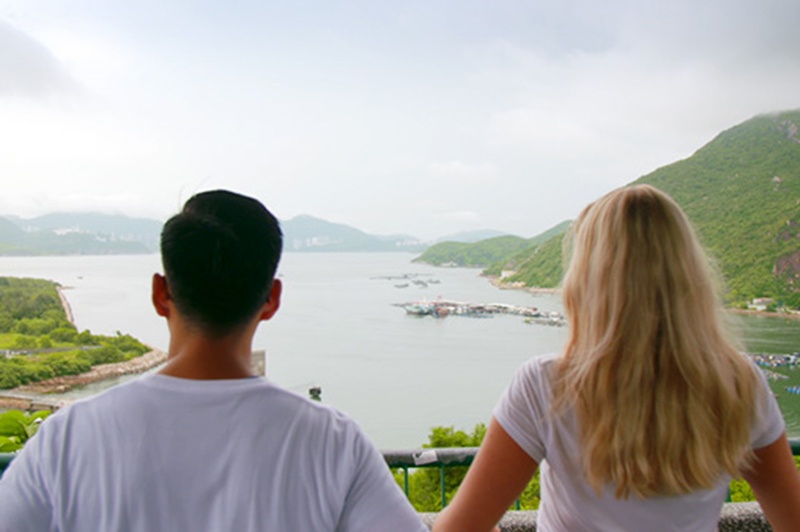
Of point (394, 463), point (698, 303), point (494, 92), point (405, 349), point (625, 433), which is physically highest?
point (494, 92)

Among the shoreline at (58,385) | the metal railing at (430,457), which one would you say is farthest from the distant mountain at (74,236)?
the metal railing at (430,457)

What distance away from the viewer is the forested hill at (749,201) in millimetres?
10240

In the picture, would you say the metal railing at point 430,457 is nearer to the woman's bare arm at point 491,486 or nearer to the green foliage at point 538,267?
the woman's bare arm at point 491,486

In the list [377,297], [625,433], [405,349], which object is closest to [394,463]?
[625,433]

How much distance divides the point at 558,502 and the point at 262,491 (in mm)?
418

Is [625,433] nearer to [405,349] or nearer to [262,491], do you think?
[262,491]

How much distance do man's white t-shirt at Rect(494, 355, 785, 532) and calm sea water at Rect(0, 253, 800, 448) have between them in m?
12.5

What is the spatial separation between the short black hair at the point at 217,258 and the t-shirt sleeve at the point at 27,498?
17 cm

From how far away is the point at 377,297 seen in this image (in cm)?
3962

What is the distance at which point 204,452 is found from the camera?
0.53 m

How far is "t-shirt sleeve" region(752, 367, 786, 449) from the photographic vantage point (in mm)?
773

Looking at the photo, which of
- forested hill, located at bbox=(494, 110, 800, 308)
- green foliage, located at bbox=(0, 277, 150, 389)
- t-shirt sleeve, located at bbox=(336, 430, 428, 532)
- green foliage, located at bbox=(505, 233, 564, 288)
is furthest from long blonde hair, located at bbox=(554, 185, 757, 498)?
green foliage, located at bbox=(0, 277, 150, 389)

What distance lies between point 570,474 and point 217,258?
50 centimetres

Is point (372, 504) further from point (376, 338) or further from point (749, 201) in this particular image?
point (376, 338)
